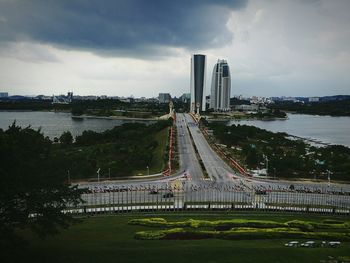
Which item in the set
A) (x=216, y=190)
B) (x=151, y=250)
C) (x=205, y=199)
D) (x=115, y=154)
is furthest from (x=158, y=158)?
(x=151, y=250)

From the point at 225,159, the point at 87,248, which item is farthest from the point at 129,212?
the point at 225,159

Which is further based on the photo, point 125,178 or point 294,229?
point 125,178

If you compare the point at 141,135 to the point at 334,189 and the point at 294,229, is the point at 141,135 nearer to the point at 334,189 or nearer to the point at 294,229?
the point at 334,189

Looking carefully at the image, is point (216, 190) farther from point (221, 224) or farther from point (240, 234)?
point (240, 234)

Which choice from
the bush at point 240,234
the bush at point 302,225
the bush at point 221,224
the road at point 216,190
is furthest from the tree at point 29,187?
the road at point 216,190

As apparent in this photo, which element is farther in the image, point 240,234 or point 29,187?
point 240,234

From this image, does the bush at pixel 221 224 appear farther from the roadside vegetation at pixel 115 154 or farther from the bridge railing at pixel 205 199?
the roadside vegetation at pixel 115 154

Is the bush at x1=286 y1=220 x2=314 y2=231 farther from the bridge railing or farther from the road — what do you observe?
the road

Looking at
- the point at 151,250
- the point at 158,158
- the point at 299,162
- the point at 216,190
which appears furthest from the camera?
the point at 158,158
